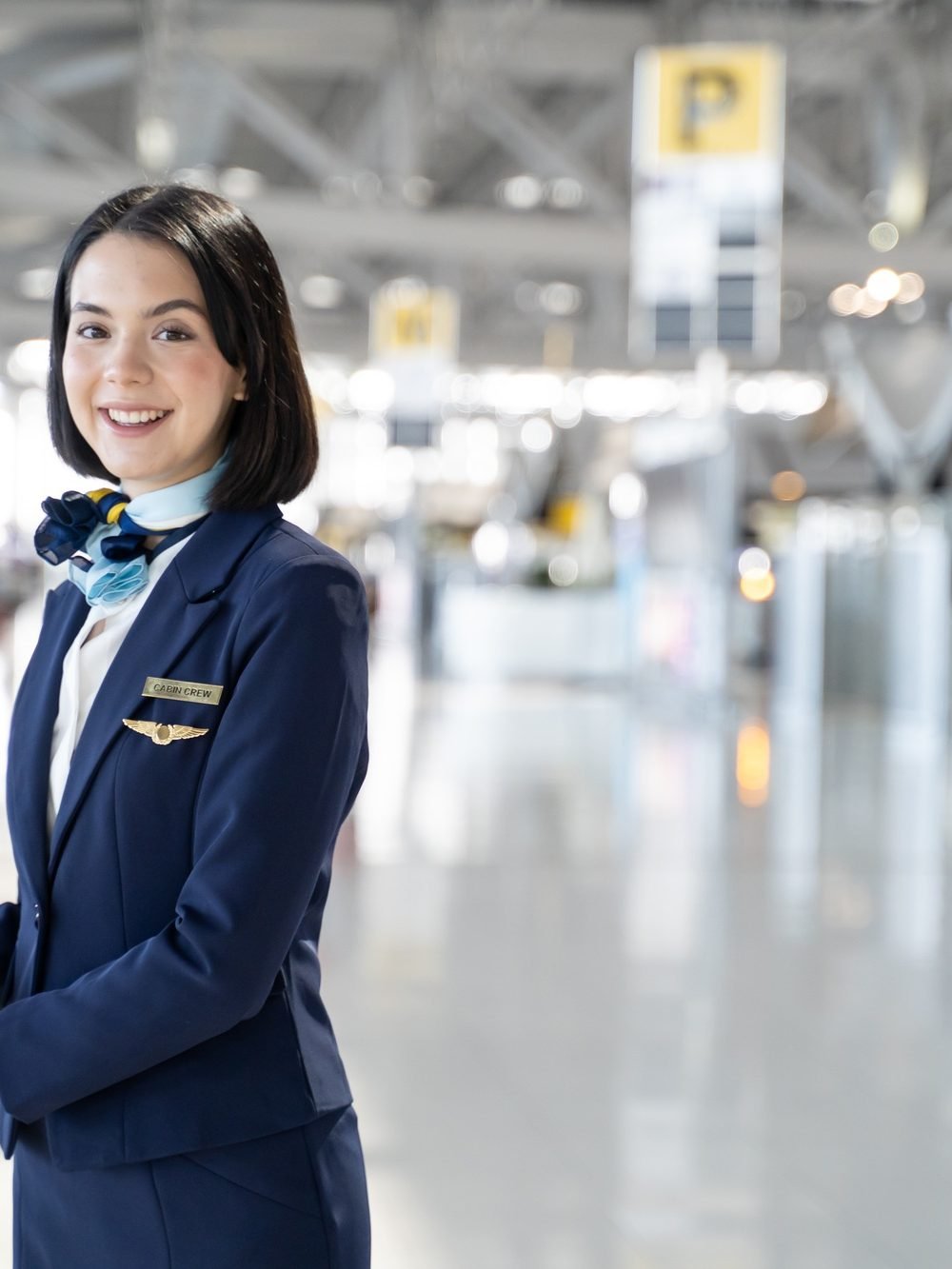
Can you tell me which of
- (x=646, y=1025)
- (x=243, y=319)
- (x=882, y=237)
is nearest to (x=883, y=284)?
(x=882, y=237)

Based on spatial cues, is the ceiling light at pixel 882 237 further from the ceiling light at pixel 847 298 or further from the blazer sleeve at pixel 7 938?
the blazer sleeve at pixel 7 938

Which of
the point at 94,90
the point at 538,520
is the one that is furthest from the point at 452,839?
the point at 538,520

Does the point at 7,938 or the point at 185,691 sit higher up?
the point at 185,691

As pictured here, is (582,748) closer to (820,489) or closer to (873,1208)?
(873,1208)

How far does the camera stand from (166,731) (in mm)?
1343

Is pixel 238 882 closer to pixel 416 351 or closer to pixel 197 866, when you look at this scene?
pixel 197 866

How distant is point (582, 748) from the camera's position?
11.9m

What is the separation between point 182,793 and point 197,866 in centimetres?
8

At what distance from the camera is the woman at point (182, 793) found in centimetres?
130

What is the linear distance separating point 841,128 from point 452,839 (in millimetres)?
17809

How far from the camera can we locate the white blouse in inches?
56.7

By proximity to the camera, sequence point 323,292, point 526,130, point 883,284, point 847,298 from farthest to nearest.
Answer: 1. point 323,292
2. point 847,298
3. point 883,284
4. point 526,130

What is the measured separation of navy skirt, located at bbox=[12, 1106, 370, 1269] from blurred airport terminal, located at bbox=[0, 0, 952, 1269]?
1051mm

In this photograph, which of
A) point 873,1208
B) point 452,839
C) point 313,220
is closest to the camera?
point 873,1208
